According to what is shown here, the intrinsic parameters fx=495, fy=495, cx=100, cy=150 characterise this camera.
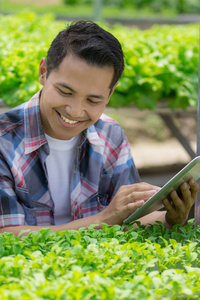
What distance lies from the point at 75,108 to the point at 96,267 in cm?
72

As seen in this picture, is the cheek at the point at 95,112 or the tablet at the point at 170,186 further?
the cheek at the point at 95,112

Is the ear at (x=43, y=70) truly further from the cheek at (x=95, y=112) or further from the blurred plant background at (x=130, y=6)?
the blurred plant background at (x=130, y=6)

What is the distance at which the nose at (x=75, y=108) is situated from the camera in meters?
1.98

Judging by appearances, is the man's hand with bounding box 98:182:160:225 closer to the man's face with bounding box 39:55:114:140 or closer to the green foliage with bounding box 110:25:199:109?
the man's face with bounding box 39:55:114:140

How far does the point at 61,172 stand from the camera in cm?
236

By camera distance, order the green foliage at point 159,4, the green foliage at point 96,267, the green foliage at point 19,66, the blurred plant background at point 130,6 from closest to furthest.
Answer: the green foliage at point 96,267
the green foliage at point 19,66
the blurred plant background at point 130,6
the green foliage at point 159,4

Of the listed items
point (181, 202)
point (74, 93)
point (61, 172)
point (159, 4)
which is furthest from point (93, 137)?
point (159, 4)

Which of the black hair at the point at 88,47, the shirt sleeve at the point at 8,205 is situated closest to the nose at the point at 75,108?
the black hair at the point at 88,47

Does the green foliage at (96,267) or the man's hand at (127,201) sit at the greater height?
the man's hand at (127,201)

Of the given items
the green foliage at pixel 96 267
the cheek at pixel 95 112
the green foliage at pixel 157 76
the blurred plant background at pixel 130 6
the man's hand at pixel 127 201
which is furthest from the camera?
the blurred plant background at pixel 130 6

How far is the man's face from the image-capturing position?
195 centimetres

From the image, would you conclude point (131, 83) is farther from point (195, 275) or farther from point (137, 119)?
point (137, 119)

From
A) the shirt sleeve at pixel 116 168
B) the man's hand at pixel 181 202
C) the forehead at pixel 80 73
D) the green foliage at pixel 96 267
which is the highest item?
the forehead at pixel 80 73

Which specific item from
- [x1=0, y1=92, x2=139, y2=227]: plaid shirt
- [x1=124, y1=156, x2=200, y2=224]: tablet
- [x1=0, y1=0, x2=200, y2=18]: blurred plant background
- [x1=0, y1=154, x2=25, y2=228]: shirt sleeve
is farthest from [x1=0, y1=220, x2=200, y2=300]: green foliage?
[x1=0, y1=0, x2=200, y2=18]: blurred plant background
